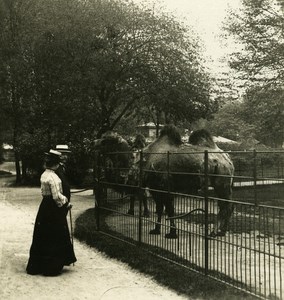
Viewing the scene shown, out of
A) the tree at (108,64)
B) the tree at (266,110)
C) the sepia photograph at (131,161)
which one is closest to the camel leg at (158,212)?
the sepia photograph at (131,161)

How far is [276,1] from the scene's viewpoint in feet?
90.0

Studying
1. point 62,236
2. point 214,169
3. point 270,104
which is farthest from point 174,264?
point 270,104

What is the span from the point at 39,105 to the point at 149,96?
656cm

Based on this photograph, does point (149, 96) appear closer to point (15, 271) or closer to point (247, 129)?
point (15, 271)

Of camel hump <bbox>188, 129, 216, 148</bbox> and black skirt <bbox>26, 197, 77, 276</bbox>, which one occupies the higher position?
camel hump <bbox>188, 129, 216, 148</bbox>

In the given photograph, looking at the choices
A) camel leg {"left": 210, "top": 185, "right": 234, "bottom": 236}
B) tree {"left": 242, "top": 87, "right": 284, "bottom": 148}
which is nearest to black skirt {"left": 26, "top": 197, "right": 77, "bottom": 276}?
camel leg {"left": 210, "top": 185, "right": 234, "bottom": 236}

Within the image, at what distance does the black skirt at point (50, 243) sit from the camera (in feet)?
26.9

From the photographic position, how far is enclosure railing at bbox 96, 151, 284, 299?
7.04m

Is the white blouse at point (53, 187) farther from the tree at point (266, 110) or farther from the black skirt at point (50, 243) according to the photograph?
the tree at point (266, 110)

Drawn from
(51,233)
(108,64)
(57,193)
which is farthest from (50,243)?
(108,64)

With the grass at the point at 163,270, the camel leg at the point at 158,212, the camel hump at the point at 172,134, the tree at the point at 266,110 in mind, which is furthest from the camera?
the tree at the point at 266,110

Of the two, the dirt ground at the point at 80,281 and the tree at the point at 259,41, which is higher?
the tree at the point at 259,41

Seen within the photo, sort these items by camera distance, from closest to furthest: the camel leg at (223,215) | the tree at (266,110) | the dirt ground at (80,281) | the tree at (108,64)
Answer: the dirt ground at (80,281)
the camel leg at (223,215)
the tree at (108,64)
the tree at (266,110)

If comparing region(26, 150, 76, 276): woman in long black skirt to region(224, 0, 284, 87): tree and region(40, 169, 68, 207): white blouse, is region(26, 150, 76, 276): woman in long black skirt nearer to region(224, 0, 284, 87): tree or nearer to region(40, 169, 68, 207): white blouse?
region(40, 169, 68, 207): white blouse
